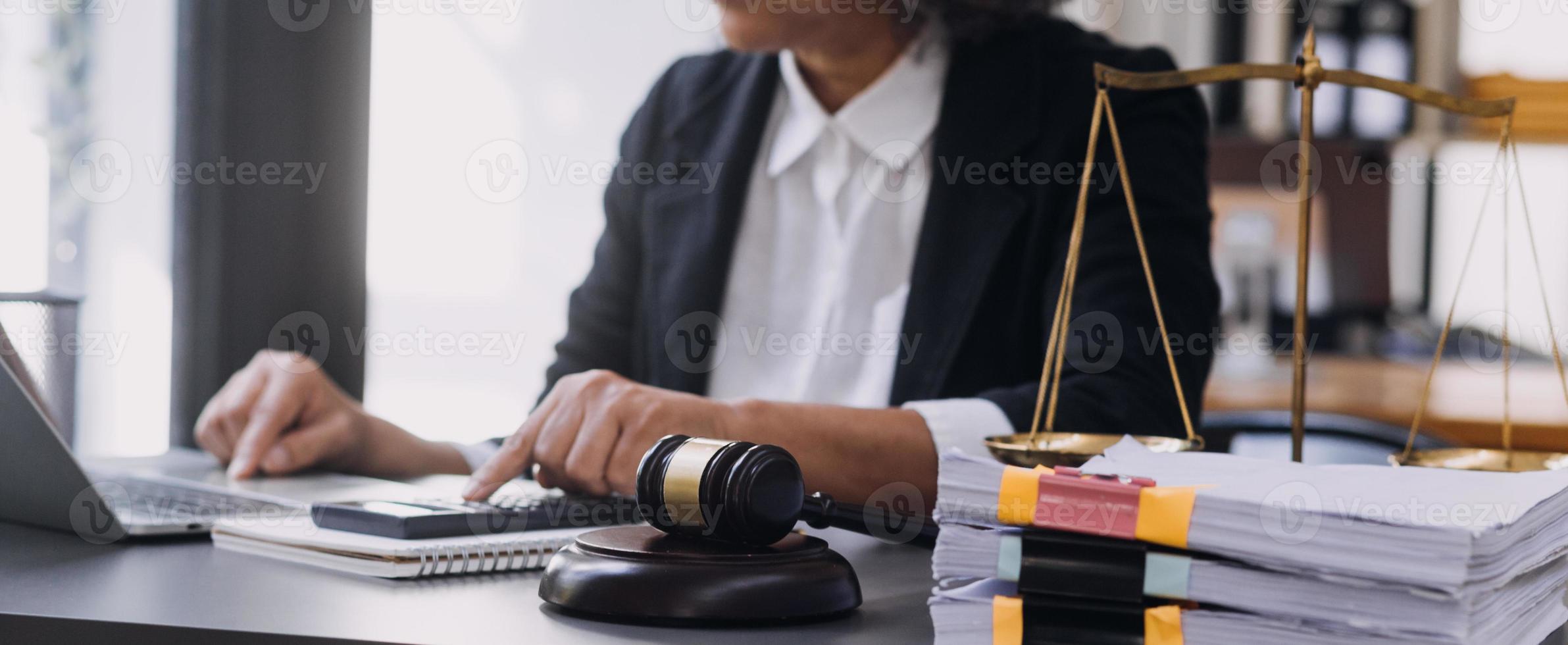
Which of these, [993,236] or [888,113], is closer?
[993,236]

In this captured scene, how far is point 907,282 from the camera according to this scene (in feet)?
4.72

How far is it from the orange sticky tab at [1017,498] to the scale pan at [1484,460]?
0.33 meters

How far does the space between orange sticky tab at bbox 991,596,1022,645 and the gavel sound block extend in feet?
0.32

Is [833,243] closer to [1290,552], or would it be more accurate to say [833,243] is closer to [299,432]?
[299,432]

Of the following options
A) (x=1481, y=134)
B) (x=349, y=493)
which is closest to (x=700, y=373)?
(x=349, y=493)

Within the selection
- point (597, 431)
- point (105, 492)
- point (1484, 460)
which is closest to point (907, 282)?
point (597, 431)

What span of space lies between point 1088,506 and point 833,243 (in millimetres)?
985

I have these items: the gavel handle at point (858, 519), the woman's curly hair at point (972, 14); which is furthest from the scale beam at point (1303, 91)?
the woman's curly hair at point (972, 14)

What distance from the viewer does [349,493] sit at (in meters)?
0.96

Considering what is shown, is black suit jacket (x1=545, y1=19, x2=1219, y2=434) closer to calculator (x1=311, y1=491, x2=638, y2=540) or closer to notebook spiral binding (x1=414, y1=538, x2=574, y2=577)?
calculator (x1=311, y1=491, x2=638, y2=540)

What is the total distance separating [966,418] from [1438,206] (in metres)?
3.54

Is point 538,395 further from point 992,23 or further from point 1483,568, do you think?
point 1483,568

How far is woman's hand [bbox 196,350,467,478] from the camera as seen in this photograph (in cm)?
111

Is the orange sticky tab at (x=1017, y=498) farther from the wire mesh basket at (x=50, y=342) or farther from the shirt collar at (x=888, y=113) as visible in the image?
the shirt collar at (x=888, y=113)
